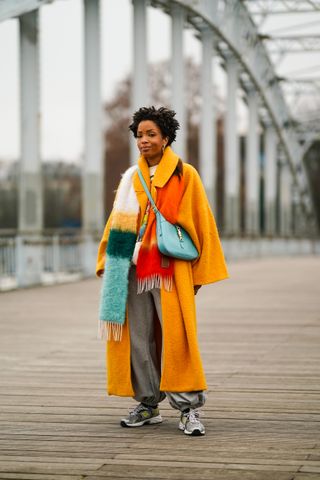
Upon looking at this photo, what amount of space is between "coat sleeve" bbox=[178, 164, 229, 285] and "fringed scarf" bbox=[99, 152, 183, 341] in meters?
0.04

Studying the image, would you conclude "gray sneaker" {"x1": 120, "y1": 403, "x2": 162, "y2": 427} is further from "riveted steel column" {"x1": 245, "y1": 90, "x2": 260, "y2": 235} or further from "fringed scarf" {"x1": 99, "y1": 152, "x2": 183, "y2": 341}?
"riveted steel column" {"x1": 245, "y1": 90, "x2": 260, "y2": 235}

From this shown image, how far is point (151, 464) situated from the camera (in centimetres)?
421

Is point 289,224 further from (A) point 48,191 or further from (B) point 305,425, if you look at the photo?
(B) point 305,425

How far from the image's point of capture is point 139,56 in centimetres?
1981

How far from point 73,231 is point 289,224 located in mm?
27906

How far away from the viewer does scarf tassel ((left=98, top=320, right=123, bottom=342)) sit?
4840 millimetres

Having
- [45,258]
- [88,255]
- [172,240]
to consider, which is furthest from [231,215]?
[172,240]

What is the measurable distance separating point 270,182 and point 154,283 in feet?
118

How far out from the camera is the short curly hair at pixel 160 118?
495cm

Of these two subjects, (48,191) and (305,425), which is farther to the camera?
(48,191)

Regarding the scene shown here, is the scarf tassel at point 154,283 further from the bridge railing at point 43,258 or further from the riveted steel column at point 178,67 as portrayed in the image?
the riveted steel column at point 178,67

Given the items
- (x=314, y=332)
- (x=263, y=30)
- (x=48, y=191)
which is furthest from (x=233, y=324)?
(x=48, y=191)

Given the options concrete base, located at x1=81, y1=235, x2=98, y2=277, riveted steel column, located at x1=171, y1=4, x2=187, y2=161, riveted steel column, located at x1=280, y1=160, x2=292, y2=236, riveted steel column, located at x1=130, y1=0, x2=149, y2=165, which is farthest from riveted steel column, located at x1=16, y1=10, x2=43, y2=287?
riveted steel column, located at x1=280, y1=160, x2=292, y2=236

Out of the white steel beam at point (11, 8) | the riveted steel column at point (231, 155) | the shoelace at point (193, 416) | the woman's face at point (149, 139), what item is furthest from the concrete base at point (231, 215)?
the shoelace at point (193, 416)
